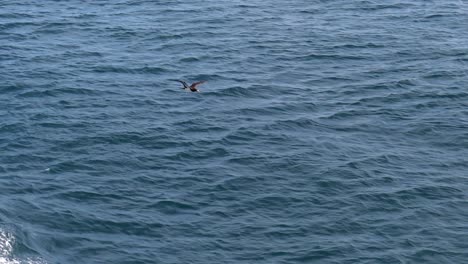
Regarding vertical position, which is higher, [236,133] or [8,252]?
[236,133]

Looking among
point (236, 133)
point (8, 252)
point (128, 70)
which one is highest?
point (128, 70)

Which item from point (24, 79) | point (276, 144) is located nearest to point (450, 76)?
point (276, 144)

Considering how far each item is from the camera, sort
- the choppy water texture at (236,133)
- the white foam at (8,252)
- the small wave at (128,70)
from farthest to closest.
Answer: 1. the small wave at (128,70)
2. the choppy water texture at (236,133)
3. the white foam at (8,252)

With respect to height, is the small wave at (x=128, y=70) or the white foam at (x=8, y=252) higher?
the small wave at (x=128, y=70)

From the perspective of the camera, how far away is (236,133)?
3061 inches

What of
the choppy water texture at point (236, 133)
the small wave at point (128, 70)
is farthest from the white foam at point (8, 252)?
the small wave at point (128, 70)

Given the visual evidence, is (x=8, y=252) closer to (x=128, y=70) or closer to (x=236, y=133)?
(x=236, y=133)

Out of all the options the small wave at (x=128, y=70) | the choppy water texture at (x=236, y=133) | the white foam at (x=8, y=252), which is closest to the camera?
the white foam at (x=8, y=252)

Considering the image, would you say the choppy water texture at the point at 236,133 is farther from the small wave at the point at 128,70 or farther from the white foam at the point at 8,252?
the small wave at the point at 128,70

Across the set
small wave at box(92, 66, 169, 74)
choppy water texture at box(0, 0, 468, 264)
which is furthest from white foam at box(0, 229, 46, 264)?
small wave at box(92, 66, 169, 74)

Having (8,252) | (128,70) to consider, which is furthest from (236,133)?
(8,252)

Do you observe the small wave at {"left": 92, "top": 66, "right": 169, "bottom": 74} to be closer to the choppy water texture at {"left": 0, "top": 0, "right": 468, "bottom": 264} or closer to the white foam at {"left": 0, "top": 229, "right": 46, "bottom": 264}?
the choppy water texture at {"left": 0, "top": 0, "right": 468, "bottom": 264}

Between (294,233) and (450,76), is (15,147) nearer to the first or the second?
(294,233)

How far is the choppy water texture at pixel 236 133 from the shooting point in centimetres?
6300
